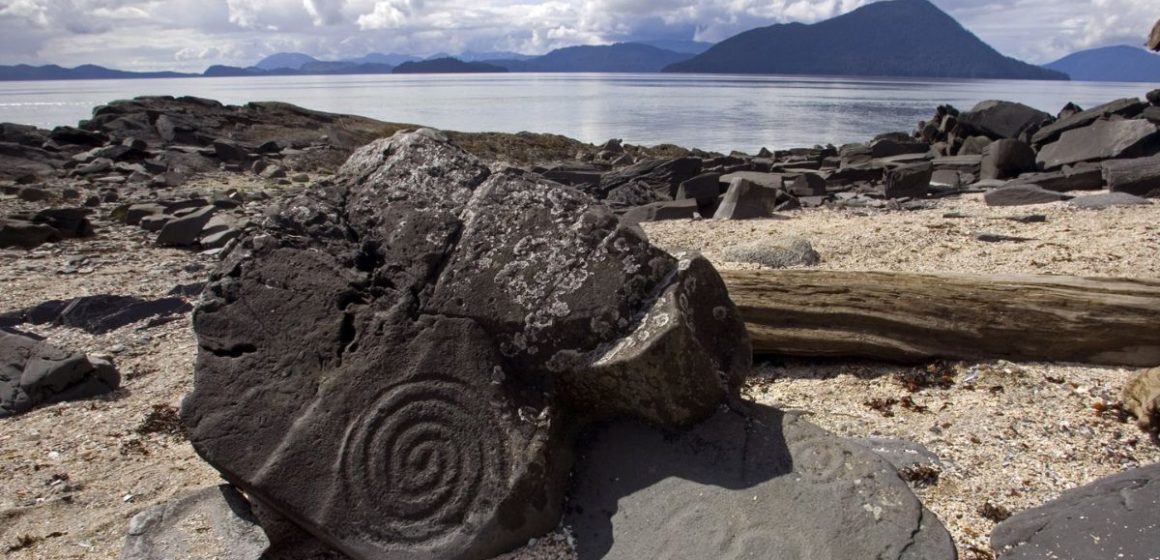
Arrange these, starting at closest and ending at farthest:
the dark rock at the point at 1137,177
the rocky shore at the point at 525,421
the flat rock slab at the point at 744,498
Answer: the flat rock slab at the point at 744,498
the rocky shore at the point at 525,421
the dark rock at the point at 1137,177

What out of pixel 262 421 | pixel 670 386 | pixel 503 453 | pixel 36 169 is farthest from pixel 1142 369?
pixel 36 169

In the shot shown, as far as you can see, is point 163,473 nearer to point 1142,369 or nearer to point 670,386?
point 670,386

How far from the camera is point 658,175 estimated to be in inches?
590

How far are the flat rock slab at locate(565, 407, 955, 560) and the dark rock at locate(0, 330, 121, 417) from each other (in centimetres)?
379

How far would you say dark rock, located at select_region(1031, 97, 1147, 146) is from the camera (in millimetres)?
16484

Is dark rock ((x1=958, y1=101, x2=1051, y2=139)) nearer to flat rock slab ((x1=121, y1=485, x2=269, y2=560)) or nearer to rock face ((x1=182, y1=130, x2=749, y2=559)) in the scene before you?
rock face ((x1=182, y1=130, x2=749, y2=559))

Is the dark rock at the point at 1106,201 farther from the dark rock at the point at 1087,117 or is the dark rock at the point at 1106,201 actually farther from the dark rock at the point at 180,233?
the dark rock at the point at 180,233

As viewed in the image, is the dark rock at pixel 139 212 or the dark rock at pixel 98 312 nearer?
the dark rock at pixel 98 312

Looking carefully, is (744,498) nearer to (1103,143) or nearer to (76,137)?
(1103,143)

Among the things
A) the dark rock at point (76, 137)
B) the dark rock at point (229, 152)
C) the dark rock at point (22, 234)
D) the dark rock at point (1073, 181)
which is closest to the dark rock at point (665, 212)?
the dark rock at point (1073, 181)

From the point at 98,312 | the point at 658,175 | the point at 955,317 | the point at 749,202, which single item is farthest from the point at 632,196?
the point at 955,317

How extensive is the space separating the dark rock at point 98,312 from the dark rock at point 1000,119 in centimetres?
1833

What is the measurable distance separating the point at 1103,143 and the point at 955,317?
11910 mm

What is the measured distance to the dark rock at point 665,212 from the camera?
472 inches
